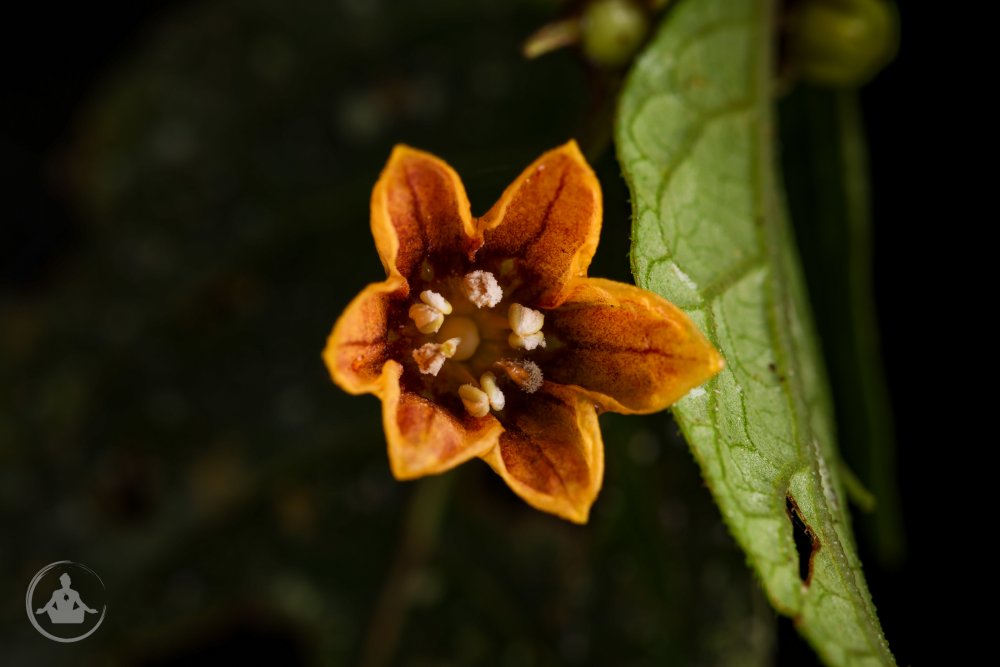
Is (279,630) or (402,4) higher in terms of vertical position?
(402,4)

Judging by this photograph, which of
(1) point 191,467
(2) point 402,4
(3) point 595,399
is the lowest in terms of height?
(1) point 191,467

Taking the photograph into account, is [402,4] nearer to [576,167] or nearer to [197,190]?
[197,190]

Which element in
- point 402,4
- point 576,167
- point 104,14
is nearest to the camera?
point 576,167

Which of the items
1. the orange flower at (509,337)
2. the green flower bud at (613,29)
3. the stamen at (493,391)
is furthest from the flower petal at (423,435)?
the green flower bud at (613,29)

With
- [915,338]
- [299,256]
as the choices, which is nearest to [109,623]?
[299,256]

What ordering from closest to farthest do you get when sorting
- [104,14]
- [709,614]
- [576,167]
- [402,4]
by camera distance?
1. [576,167]
2. [709,614]
3. [402,4]
4. [104,14]

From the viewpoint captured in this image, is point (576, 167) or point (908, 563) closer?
point (576, 167)

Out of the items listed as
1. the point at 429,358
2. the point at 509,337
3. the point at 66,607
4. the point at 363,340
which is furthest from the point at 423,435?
the point at 66,607
